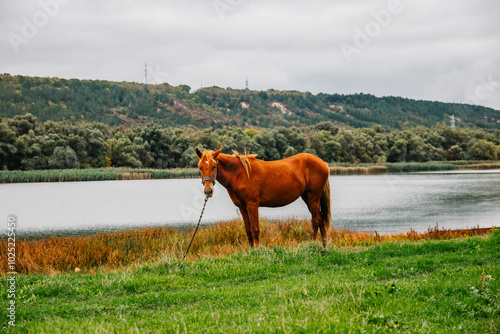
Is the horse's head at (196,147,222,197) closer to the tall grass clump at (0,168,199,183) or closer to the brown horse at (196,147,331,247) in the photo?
the brown horse at (196,147,331,247)

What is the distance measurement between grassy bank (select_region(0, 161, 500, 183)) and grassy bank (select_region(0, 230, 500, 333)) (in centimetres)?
4666

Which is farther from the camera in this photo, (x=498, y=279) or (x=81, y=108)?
(x=81, y=108)

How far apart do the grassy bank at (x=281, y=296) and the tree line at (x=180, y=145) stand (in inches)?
2081

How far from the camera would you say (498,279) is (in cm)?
661

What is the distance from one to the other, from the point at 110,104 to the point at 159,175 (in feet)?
289

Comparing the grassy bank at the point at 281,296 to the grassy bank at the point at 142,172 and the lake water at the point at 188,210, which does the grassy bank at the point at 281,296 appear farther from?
the grassy bank at the point at 142,172

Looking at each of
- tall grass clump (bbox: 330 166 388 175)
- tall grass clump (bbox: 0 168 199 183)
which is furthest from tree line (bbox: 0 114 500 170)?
tall grass clump (bbox: 330 166 388 175)

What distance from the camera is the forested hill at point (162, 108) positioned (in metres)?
117

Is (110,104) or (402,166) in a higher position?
(110,104)

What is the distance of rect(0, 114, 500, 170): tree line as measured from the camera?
56.1m

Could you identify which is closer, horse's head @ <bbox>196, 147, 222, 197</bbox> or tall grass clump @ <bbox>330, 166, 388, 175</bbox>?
horse's head @ <bbox>196, 147, 222, 197</bbox>

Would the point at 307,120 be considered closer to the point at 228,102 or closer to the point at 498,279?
the point at 228,102

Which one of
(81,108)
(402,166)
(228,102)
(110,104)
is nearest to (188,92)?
(228,102)

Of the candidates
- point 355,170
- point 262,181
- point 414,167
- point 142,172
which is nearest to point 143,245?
point 262,181
